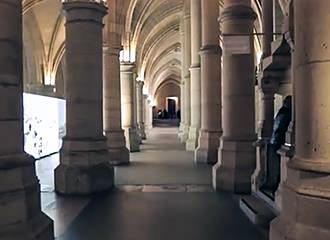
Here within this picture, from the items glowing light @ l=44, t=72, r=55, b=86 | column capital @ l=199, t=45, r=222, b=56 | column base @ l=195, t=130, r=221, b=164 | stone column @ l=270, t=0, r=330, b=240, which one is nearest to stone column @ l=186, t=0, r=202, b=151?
column base @ l=195, t=130, r=221, b=164

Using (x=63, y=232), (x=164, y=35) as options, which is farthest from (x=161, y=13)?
(x=63, y=232)

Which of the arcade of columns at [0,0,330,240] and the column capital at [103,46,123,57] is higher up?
the column capital at [103,46,123,57]

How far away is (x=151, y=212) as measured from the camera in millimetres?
6809

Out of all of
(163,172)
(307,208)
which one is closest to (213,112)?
(163,172)

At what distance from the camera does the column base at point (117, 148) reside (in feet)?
45.1

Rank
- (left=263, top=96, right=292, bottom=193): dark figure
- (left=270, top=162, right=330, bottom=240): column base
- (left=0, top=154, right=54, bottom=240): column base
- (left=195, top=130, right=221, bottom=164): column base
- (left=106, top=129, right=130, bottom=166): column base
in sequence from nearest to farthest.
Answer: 1. (left=270, top=162, right=330, bottom=240): column base
2. (left=0, top=154, right=54, bottom=240): column base
3. (left=263, top=96, right=292, bottom=193): dark figure
4. (left=195, top=130, right=221, bottom=164): column base
5. (left=106, top=129, right=130, bottom=166): column base

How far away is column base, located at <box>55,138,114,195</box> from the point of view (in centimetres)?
856

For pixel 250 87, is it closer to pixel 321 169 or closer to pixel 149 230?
pixel 149 230

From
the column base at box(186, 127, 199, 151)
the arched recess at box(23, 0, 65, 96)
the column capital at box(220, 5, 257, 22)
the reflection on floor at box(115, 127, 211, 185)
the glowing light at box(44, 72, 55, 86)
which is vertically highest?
the arched recess at box(23, 0, 65, 96)

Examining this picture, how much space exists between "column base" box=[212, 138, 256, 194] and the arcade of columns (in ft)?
0.07

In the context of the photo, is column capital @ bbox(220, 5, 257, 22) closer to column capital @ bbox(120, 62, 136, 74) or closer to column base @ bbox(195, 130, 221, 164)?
column base @ bbox(195, 130, 221, 164)

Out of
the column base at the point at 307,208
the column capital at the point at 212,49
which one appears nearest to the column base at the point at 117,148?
the column capital at the point at 212,49

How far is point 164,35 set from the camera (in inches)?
1448

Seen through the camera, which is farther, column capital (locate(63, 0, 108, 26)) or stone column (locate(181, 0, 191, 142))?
stone column (locate(181, 0, 191, 142))
